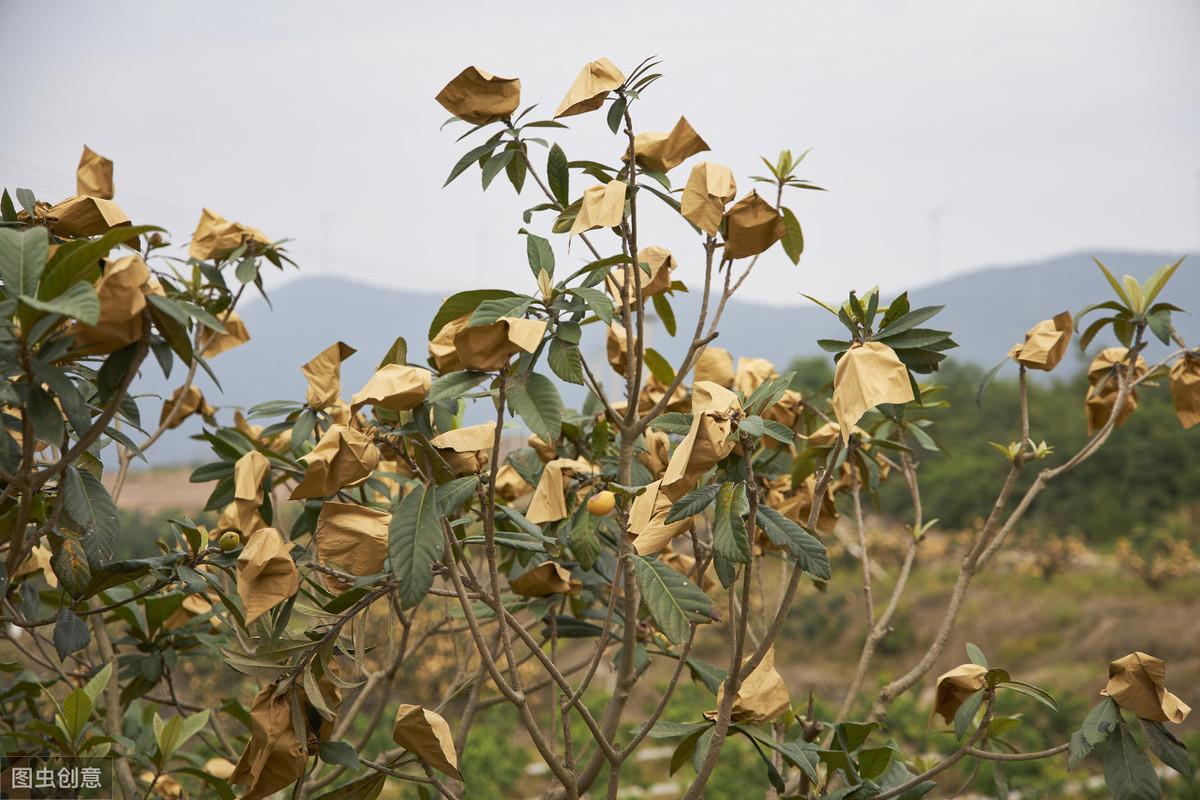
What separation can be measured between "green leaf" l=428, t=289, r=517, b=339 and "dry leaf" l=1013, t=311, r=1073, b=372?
0.71 meters

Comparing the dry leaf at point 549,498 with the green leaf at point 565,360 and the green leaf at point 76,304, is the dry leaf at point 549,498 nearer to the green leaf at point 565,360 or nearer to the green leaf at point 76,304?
the green leaf at point 565,360

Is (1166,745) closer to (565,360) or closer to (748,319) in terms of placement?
(565,360)

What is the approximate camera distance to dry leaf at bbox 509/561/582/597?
1.02 m

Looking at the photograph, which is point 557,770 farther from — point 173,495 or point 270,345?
point 270,345

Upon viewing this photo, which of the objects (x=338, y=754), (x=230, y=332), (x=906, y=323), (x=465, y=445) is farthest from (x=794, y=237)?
(x=230, y=332)

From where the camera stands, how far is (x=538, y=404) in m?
0.73

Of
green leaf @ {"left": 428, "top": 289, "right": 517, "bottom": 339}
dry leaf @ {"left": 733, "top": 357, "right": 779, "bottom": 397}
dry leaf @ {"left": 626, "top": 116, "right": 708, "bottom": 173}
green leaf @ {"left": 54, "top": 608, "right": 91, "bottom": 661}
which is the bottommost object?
green leaf @ {"left": 54, "top": 608, "right": 91, "bottom": 661}

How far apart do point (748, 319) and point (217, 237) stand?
1641cm

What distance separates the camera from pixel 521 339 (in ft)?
2.23

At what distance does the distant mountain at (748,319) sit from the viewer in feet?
25.5

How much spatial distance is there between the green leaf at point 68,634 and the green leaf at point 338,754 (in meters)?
0.35

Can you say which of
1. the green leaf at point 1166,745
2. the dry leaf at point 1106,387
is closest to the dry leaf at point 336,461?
the green leaf at point 1166,745

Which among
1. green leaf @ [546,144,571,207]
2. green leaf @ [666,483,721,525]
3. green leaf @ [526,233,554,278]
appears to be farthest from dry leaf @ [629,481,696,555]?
green leaf @ [546,144,571,207]

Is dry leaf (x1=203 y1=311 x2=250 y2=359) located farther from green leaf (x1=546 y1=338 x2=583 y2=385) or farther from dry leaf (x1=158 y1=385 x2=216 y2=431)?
green leaf (x1=546 y1=338 x2=583 y2=385)
